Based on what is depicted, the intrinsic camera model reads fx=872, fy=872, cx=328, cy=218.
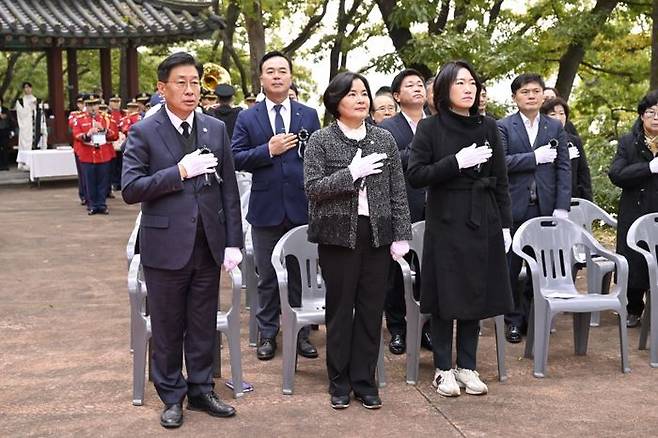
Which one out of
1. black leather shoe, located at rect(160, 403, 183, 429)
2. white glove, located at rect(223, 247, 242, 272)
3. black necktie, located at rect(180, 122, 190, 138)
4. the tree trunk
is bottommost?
black leather shoe, located at rect(160, 403, 183, 429)

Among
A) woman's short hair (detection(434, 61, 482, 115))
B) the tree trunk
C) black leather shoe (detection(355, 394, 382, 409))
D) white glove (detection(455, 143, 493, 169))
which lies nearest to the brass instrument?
the tree trunk

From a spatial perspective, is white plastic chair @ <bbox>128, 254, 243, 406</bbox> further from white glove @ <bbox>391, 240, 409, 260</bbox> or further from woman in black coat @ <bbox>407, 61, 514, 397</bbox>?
woman in black coat @ <bbox>407, 61, 514, 397</bbox>

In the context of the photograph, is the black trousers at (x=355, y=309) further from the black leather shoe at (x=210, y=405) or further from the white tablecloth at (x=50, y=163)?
the white tablecloth at (x=50, y=163)

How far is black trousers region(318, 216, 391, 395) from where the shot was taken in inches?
190

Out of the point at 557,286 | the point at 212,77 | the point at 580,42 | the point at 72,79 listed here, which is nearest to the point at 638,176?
the point at 557,286

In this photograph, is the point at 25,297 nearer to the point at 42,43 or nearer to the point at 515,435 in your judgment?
the point at 515,435

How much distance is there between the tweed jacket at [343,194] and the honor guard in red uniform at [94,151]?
9.57 meters

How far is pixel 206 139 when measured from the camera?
4699 millimetres

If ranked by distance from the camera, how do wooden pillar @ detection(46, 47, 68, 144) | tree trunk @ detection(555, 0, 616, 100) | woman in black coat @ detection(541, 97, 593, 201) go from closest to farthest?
woman in black coat @ detection(541, 97, 593, 201)
tree trunk @ detection(555, 0, 616, 100)
wooden pillar @ detection(46, 47, 68, 144)

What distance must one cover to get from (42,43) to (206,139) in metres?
15.9

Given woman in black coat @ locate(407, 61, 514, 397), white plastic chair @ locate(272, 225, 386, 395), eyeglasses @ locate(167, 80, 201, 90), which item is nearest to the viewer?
eyeglasses @ locate(167, 80, 201, 90)

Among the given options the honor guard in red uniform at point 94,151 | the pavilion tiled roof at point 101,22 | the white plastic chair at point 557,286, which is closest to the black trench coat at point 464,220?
the white plastic chair at point 557,286

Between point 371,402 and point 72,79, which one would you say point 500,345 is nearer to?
point 371,402

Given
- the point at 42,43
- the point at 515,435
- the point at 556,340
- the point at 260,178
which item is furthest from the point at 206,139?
the point at 42,43
